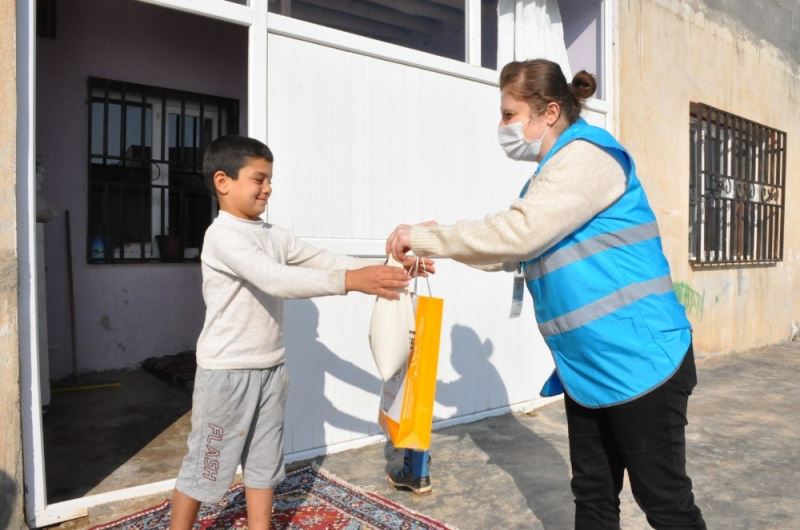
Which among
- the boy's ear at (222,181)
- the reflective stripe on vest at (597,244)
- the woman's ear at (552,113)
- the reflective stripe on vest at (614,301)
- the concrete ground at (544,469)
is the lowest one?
the concrete ground at (544,469)

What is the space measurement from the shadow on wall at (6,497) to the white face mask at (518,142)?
2.40 metres

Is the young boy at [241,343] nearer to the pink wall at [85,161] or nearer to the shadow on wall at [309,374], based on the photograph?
the shadow on wall at [309,374]

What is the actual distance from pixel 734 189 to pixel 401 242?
6.41 meters

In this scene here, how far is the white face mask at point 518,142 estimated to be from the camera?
1.95m

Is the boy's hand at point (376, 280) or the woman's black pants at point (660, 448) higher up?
the boy's hand at point (376, 280)

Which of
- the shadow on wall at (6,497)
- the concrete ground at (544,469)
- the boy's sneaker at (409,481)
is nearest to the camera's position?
the shadow on wall at (6,497)

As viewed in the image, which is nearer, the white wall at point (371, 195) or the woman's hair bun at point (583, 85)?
the woman's hair bun at point (583, 85)

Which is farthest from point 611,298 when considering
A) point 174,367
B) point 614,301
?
point 174,367

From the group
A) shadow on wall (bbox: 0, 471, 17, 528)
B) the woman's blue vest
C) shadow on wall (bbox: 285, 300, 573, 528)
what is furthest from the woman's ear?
shadow on wall (bbox: 0, 471, 17, 528)

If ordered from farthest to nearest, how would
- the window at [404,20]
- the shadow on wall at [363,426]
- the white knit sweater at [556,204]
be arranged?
1. the window at [404,20]
2. the shadow on wall at [363,426]
3. the white knit sweater at [556,204]

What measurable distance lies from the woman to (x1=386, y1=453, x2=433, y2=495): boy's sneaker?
1.36 m

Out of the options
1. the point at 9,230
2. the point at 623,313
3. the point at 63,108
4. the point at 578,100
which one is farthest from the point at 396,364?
the point at 63,108

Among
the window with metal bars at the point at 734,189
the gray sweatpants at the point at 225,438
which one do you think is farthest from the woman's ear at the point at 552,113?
the window with metal bars at the point at 734,189

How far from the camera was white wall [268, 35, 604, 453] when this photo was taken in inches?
131
